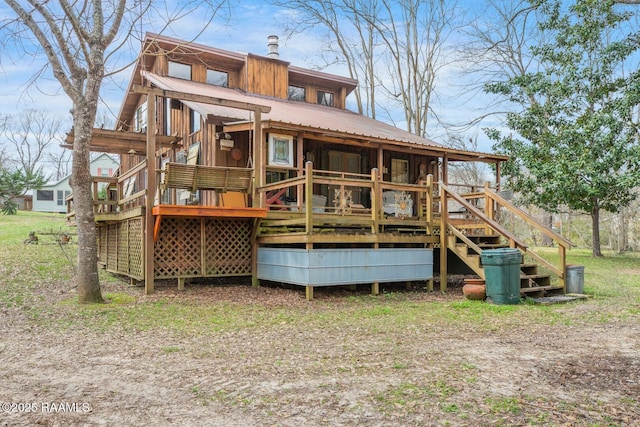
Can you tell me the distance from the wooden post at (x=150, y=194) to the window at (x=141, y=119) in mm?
8420

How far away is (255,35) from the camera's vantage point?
19344 millimetres

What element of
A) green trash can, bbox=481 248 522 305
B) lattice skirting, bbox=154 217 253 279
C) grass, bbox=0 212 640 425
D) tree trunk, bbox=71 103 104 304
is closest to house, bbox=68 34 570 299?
lattice skirting, bbox=154 217 253 279

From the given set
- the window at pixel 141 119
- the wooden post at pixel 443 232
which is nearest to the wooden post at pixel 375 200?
the wooden post at pixel 443 232

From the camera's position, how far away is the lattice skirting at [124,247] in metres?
9.58

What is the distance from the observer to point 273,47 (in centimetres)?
1862

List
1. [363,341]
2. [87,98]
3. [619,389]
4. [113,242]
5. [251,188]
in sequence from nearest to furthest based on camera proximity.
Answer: [619,389], [363,341], [87,98], [251,188], [113,242]

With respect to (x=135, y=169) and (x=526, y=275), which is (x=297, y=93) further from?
(x=526, y=275)

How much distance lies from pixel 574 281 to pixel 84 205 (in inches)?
336

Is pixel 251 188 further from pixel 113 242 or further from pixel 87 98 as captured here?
pixel 113 242

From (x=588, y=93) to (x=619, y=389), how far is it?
17.1m

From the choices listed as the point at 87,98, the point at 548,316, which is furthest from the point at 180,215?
the point at 548,316

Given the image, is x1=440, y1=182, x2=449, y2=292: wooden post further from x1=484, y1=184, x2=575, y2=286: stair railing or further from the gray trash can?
the gray trash can

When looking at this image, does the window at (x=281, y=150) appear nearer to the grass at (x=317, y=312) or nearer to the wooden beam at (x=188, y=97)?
the wooden beam at (x=188, y=97)

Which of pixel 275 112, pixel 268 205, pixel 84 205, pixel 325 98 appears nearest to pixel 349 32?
pixel 325 98
